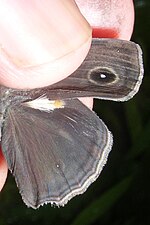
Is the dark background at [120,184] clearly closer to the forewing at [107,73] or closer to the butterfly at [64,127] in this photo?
the butterfly at [64,127]

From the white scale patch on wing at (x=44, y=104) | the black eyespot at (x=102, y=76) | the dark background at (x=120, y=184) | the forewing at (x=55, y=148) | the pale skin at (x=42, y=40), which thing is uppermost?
the pale skin at (x=42, y=40)

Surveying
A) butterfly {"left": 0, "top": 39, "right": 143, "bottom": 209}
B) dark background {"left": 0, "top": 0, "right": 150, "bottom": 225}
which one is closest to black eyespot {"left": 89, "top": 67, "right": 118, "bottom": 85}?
butterfly {"left": 0, "top": 39, "right": 143, "bottom": 209}

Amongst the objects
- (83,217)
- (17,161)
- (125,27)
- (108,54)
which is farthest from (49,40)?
(83,217)

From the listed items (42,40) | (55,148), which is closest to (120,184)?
(55,148)

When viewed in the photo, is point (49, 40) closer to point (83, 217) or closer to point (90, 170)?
point (90, 170)

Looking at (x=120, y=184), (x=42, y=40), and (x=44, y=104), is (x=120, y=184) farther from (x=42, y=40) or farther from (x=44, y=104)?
(x=42, y=40)

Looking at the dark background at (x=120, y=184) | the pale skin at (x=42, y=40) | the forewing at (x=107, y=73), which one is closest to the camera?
the pale skin at (x=42, y=40)

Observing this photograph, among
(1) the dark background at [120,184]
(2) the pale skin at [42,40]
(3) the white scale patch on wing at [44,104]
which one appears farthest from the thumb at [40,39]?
(1) the dark background at [120,184]
